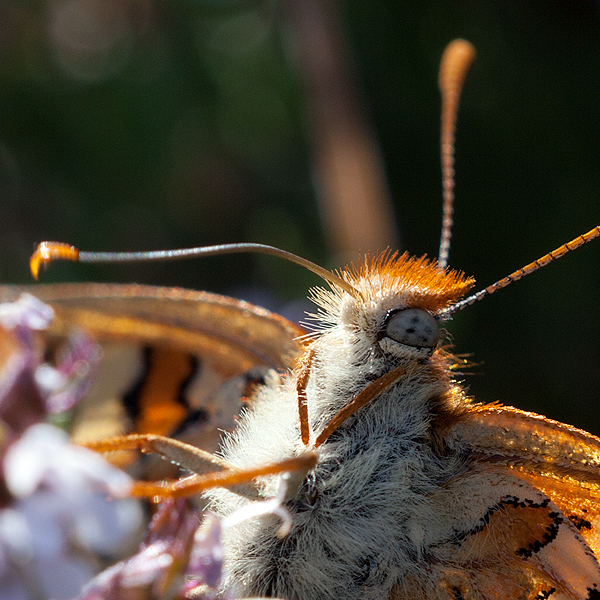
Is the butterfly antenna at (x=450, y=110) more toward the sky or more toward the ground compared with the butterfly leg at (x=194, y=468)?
more toward the sky

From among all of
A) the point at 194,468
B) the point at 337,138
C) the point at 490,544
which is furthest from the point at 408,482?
the point at 337,138

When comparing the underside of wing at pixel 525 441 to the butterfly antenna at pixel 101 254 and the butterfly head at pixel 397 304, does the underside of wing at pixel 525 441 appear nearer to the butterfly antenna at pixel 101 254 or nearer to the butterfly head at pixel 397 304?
the butterfly head at pixel 397 304

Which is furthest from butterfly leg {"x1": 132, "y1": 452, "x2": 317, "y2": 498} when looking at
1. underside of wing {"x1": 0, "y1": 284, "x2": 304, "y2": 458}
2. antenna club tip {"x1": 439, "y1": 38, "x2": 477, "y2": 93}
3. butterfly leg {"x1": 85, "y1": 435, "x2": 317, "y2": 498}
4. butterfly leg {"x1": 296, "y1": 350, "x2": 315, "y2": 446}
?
antenna club tip {"x1": 439, "y1": 38, "x2": 477, "y2": 93}

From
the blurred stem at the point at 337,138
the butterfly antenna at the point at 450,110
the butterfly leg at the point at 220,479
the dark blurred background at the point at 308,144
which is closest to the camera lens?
the butterfly leg at the point at 220,479

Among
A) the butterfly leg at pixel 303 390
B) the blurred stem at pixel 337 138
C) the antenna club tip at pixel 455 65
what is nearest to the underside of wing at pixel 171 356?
the butterfly leg at pixel 303 390

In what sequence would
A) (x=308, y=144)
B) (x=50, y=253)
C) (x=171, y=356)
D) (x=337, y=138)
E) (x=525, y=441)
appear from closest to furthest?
(x=50, y=253)
(x=525, y=441)
(x=171, y=356)
(x=337, y=138)
(x=308, y=144)

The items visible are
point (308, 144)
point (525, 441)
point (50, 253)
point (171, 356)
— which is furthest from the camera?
point (308, 144)

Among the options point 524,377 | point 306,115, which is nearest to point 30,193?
point 306,115

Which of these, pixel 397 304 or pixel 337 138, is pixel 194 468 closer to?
pixel 397 304
